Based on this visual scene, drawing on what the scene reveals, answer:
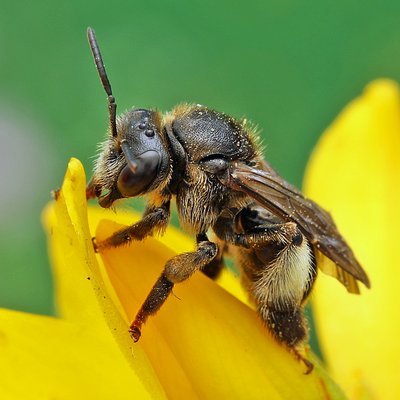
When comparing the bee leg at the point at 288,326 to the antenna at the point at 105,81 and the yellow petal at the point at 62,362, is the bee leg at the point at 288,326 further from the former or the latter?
the antenna at the point at 105,81

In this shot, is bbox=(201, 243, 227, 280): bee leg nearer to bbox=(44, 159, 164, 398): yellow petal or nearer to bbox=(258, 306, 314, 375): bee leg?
bbox=(258, 306, 314, 375): bee leg

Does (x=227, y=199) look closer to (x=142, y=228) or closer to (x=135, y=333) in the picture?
(x=142, y=228)

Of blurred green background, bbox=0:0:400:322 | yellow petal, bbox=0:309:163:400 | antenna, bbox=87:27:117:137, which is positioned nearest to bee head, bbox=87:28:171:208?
antenna, bbox=87:27:117:137

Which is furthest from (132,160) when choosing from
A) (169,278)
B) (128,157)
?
(169,278)

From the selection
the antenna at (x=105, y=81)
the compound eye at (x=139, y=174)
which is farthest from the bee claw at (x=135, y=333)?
the antenna at (x=105, y=81)

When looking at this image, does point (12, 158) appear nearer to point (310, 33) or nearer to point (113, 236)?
point (310, 33)

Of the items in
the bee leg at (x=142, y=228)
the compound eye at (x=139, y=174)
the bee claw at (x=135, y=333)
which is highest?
the compound eye at (x=139, y=174)

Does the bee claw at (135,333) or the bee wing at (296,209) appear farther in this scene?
the bee wing at (296,209)
